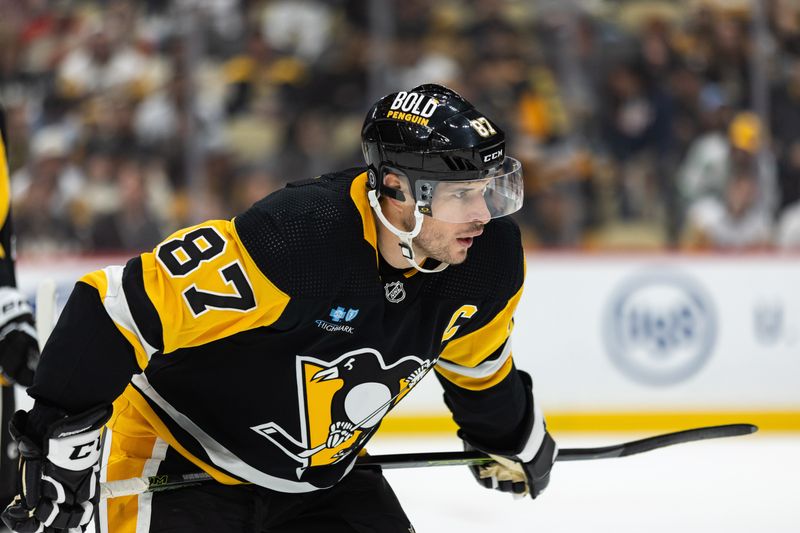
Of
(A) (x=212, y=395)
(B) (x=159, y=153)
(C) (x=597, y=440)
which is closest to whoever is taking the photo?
(A) (x=212, y=395)

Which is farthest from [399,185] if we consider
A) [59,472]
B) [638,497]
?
[638,497]

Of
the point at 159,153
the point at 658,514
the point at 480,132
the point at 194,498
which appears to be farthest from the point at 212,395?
the point at 159,153

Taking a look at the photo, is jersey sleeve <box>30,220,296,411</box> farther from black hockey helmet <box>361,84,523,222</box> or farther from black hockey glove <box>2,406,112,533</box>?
black hockey helmet <box>361,84,523,222</box>

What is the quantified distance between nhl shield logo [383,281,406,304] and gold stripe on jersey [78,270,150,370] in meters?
0.49

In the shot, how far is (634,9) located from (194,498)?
13.8ft

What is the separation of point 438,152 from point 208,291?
52 centimetres

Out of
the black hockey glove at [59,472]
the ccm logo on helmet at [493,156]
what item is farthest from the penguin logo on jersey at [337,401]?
the ccm logo on helmet at [493,156]

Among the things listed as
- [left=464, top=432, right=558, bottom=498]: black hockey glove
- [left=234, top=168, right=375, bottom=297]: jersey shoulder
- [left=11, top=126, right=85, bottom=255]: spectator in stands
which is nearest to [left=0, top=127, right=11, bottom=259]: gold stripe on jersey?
[left=234, top=168, right=375, bottom=297]: jersey shoulder

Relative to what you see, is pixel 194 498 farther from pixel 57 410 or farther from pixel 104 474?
pixel 57 410

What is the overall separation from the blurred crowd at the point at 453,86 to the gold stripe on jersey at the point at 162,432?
3278mm

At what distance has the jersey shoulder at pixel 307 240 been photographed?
78.2 inches

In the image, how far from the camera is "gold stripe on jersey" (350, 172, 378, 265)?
212cm

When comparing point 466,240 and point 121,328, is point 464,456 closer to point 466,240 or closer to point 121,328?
point 466,240

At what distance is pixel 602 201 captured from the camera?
5602 mm
